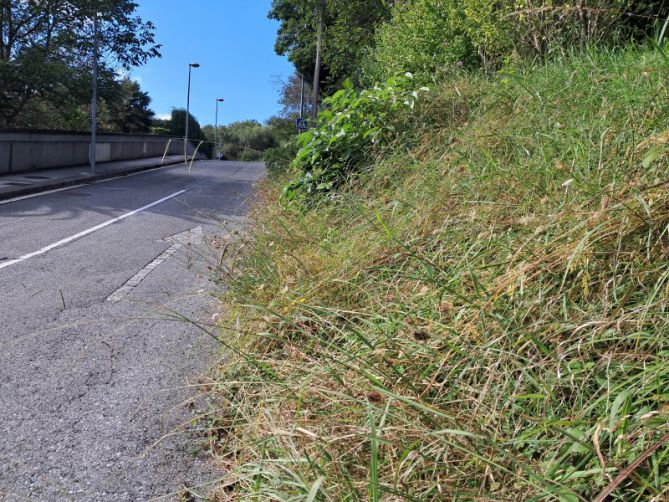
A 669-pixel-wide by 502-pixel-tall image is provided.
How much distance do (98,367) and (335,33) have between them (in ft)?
80.9

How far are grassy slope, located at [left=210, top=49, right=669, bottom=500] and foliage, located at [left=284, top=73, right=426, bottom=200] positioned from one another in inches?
83.7

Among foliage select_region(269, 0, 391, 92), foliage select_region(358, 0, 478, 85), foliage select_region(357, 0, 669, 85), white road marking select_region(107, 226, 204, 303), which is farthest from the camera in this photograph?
foliage select_region(269, 0, 391, 92)

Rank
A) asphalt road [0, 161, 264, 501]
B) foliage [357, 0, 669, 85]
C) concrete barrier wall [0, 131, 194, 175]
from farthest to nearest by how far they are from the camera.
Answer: concrete barrier wall [0, 131, 194, 175] → foliage [357, 0, 669, 85] → asphalt road [0, 161, 264, 501]

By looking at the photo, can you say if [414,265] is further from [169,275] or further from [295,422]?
[169,275]

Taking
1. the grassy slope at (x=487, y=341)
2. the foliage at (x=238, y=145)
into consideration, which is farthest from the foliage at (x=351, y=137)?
the grassy slope at (x=487, y=341)

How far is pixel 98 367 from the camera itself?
4160 mm

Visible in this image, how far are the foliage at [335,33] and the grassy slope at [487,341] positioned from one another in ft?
53.3

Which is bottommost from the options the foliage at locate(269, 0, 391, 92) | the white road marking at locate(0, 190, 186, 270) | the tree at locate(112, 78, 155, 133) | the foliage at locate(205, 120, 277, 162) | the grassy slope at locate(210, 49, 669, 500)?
the white road marking at locate(0, 190, 186, 270)

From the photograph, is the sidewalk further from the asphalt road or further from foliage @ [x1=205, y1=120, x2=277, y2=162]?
the asphalt road

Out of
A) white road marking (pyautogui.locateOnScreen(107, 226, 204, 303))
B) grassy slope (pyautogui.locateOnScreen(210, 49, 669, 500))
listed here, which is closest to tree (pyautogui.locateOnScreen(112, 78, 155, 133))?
white road marking (pyautogui.locateOnScreen(107, 226, 204, 303))

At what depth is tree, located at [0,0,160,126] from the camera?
2294 cm

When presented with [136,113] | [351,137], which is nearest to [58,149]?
[351,137]

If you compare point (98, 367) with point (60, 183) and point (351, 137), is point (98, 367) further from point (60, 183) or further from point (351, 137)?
point (60, 183)

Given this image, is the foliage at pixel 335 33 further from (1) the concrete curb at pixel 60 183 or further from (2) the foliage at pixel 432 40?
(1) the concrete curb at pixel 60 183
